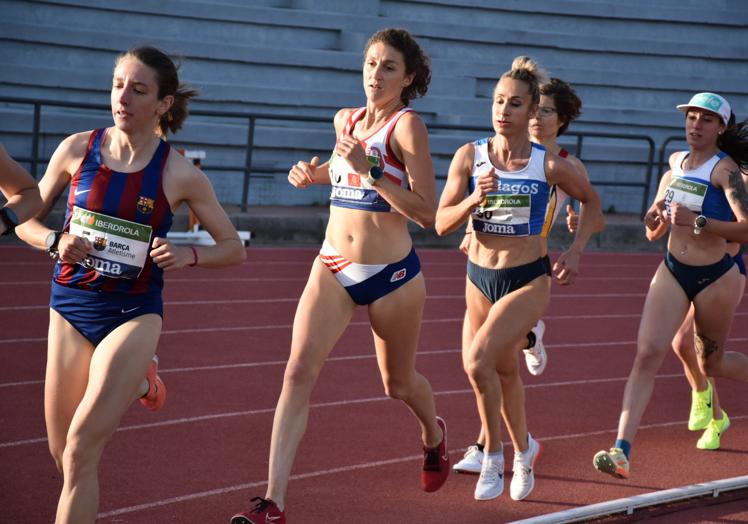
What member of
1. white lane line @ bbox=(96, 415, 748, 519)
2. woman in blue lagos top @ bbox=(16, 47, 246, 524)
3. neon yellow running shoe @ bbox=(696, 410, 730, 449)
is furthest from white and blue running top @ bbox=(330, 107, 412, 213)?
neon yellow running shoe @ bbox=(696, 410, 730, 449)

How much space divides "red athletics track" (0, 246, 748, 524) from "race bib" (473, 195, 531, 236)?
1201 millimetres

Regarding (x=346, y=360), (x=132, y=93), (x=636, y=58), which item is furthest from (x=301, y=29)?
(x=132, y=93)

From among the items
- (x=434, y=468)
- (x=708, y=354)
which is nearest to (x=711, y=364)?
(x=708, y=354)

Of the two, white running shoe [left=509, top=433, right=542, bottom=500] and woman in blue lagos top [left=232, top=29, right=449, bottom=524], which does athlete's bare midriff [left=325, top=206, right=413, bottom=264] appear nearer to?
woman in blue lagos top [left=232, top=29, right=449, bottom=524]

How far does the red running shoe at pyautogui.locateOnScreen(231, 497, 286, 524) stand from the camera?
14.9ft

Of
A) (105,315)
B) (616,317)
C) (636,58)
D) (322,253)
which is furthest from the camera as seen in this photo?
(636,58)

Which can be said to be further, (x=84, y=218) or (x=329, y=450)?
(x=329, y=450)

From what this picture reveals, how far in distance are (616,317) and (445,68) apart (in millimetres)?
9370

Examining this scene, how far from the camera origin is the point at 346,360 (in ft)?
27.7

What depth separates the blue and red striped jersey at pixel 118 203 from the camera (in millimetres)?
4211

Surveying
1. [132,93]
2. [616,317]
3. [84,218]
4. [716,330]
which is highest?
[132,93]

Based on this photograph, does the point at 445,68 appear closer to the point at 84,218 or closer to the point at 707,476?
the point at 707,476

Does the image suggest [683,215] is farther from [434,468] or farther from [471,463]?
[434,468]

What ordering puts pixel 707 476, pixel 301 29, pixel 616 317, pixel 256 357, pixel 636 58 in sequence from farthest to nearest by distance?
1. pixel 636 58
2. pixel 301 29
3. pixel 616 317
4. pixel 256 357
5. pixel 707 476
